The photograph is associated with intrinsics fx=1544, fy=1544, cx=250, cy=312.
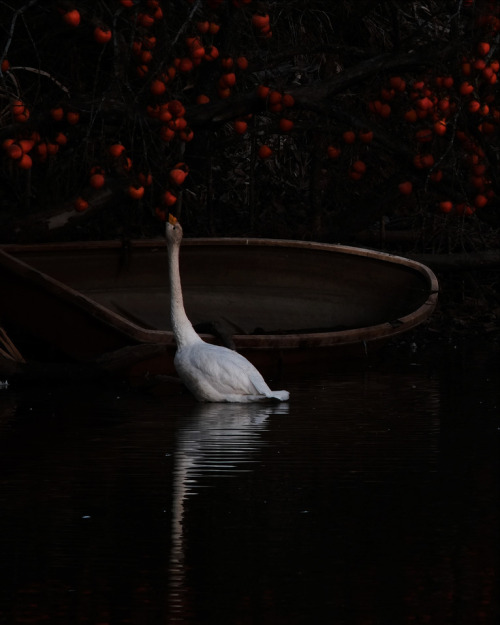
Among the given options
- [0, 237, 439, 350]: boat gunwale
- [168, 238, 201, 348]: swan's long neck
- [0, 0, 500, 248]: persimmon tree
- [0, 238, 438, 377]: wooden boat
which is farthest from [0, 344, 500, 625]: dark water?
[0, 0, 500, 248]: persimmon tree

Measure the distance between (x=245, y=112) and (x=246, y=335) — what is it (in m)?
1.85

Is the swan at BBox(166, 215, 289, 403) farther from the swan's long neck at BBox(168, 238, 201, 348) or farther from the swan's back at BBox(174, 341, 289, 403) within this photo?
the swan's long neck at BBox(168, 238, 201, 348)

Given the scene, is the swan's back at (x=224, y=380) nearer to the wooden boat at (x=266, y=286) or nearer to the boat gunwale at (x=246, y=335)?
the boat gunwale at (x=246, y=335)

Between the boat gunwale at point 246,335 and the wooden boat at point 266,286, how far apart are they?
12 mm

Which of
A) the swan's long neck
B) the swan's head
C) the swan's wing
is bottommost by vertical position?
the swan's wing

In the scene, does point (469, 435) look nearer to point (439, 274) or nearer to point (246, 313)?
point (246, 313)

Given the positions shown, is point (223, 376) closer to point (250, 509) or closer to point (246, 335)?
point (246, 335)

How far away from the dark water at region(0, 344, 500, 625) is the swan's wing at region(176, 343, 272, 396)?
17 cm

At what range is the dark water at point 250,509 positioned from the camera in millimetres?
5086

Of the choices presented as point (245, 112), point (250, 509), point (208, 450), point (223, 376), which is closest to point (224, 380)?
point (223, 376)

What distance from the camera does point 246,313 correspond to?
14.2 m

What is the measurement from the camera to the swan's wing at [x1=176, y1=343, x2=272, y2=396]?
1017cm

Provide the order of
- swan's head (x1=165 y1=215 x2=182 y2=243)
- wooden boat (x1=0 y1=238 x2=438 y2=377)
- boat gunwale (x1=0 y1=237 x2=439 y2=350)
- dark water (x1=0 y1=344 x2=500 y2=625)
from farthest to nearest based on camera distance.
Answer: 1. wooden boat (x1=0 y1=238 x2=438 y2=377)
2. swan's head (x1=165 y1=215 x2=182 y2=243)
3. boat gunwale (x1=0 y1=237 x2=439 y2=350)
4. dark water (x1=0 y1=344 x2=500 y2=625)

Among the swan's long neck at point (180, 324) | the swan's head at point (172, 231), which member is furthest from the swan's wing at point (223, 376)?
the swan's head at point (172, 231)
